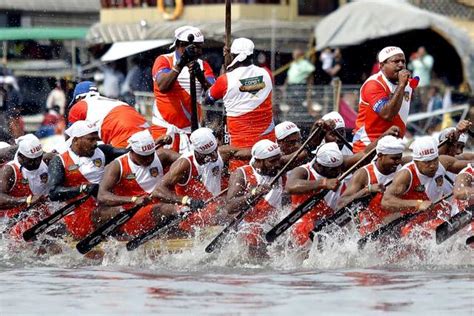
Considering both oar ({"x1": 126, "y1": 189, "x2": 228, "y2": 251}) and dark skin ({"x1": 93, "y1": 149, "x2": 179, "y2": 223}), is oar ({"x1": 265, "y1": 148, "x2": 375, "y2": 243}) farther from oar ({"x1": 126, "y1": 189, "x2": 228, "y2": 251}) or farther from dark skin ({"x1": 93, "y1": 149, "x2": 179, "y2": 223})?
dark skin ({"x1": 93, "y1": 149, "x2": 179, "y2": 223})

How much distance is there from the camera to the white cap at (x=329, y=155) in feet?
48.6

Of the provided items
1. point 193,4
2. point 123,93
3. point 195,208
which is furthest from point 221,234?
point 193,4

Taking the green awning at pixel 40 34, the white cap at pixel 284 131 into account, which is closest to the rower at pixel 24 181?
the white cap at pixel 284 131

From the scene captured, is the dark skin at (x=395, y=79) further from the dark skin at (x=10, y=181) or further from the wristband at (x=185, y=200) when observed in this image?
the dark skin at (x=10, y=181)

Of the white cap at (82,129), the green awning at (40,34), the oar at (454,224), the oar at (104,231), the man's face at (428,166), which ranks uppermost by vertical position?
the man's face at (428,166)

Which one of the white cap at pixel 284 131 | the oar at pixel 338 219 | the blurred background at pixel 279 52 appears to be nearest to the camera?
the oar at pixel 338 219

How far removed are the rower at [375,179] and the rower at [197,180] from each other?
1296 mm

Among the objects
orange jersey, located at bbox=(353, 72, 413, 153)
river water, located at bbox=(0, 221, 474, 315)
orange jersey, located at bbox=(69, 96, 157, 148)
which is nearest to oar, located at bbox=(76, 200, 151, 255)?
river water, located at bbox=(0, 221, 474, 315)

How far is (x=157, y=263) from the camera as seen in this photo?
1519 cm

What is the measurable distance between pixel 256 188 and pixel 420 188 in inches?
59.1

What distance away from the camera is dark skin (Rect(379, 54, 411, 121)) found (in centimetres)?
1523

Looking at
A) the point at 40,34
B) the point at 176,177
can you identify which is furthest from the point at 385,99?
the point at 40,34

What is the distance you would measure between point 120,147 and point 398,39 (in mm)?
→ 13260

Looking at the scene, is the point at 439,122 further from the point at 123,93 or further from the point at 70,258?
the point at 70,258
